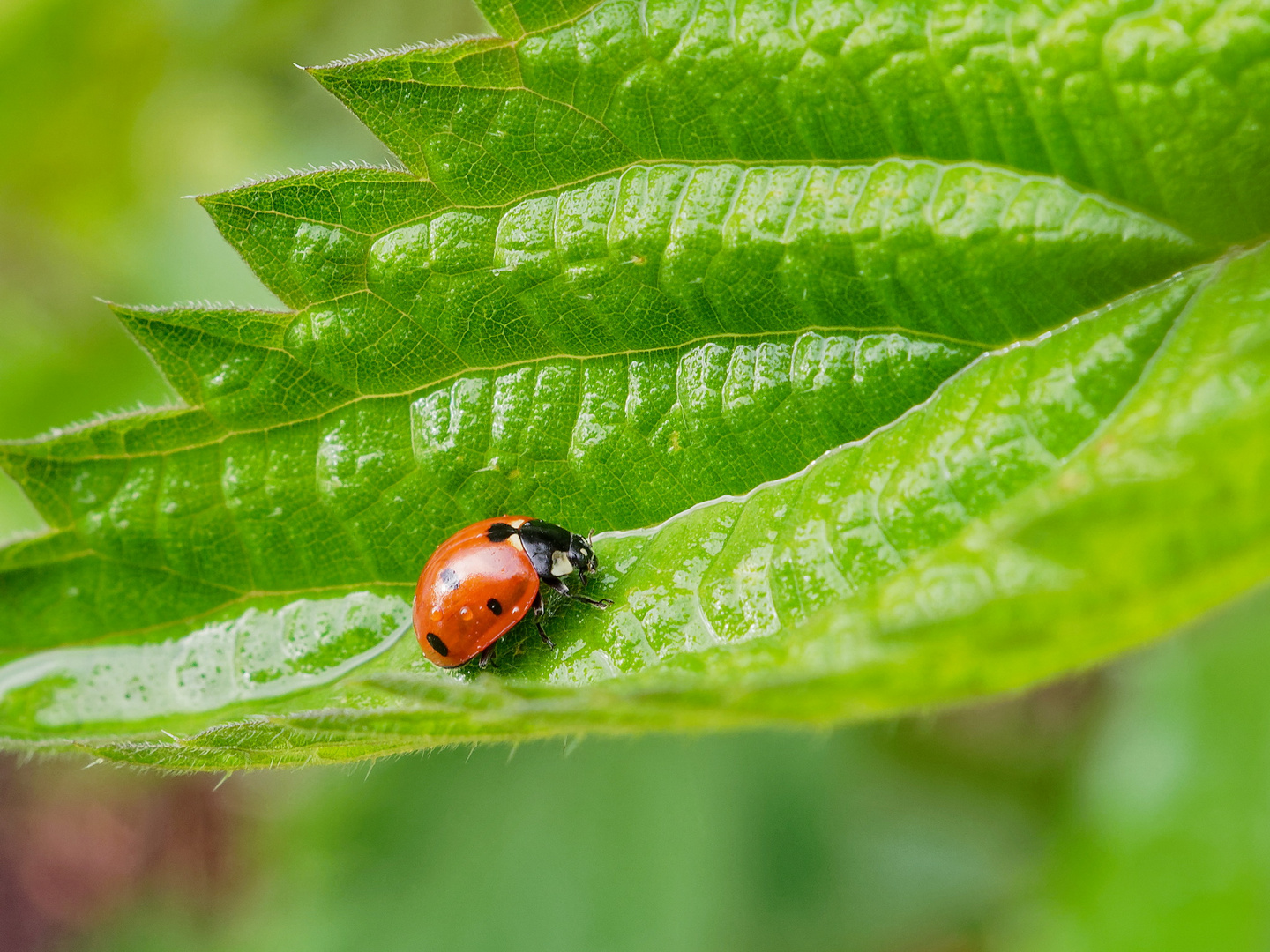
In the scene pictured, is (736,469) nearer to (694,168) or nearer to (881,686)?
(694,168)

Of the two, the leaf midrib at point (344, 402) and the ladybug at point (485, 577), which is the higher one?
the leaf midrib at point (344, 402)

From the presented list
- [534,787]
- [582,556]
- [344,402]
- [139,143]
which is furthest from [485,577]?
[139,143]

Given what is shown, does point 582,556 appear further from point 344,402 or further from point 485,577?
point 344,402

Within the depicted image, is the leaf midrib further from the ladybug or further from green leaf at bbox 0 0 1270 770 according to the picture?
the ladybug

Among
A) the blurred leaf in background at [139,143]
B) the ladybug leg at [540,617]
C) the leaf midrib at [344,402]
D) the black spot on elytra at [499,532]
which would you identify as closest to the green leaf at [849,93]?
the leaf midrib at [344,402]

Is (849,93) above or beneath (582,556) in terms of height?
above

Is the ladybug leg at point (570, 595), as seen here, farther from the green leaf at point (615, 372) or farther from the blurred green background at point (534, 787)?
the blurred green background at point (534, 787)

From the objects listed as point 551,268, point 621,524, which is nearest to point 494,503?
point 621,524
